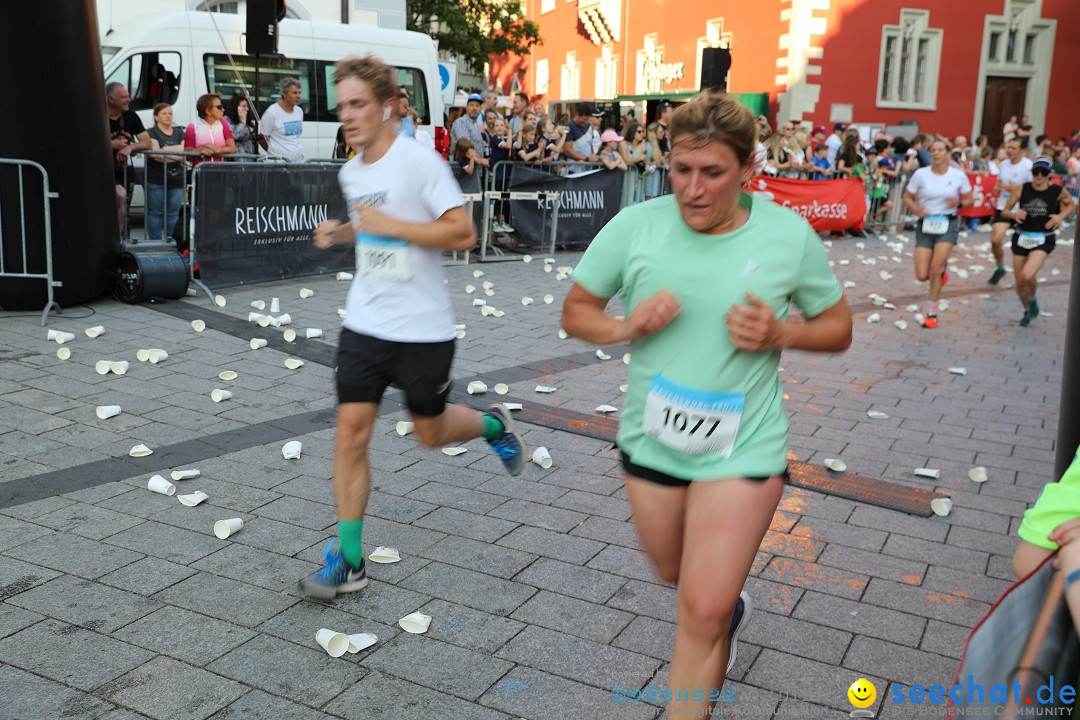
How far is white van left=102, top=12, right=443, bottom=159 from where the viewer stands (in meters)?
14.9

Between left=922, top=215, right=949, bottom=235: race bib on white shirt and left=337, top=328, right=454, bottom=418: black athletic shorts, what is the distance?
7767 millimetres

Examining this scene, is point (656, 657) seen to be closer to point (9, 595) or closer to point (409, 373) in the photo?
point (409, 373)

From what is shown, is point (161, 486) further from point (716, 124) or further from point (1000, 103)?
point (1000, 103)

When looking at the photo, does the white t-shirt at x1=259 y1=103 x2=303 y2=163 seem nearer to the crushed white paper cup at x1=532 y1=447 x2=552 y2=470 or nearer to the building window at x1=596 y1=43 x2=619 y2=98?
the crushed white paper cup at x1=532 y1=447 x2=552 y2=470

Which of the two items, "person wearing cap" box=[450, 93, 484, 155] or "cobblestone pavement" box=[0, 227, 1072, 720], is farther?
"person wearing cap" box=[450, 93, 484, 155]

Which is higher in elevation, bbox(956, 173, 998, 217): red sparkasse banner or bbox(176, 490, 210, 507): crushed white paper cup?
bbox(956, 173, 998, 217): red sparkasse banner

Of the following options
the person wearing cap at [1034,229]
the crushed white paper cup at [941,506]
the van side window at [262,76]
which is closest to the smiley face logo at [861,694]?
the crushed white paper cup at [941,506]

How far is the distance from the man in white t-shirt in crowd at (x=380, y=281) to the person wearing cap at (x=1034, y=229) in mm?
8437

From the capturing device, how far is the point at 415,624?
3.56m

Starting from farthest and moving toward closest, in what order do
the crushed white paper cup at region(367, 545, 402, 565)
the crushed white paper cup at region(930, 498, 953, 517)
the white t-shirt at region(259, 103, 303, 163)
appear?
the white t-shirt at region(259, 103, 303, 163) < the crushed white paper cup at region(930, 498, 953, 517) < the crushed white paper cup at region(367, 545, 402, 565)

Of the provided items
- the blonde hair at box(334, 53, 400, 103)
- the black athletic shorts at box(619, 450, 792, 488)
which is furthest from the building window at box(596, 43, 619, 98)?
the black athletic shorts at box(619, 450, 792, 488)

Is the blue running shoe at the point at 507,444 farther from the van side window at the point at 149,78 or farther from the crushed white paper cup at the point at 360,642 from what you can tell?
the van side window at the point at 149,78

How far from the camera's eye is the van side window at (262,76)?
50.0 ft

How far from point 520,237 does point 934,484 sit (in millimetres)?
9495
